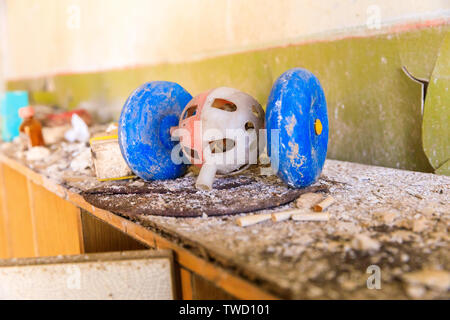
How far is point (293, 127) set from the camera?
879 mm

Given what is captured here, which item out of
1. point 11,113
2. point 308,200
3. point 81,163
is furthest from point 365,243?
point 11,113

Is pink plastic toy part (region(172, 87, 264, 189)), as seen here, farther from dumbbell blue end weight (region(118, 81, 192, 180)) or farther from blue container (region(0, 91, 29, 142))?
blue container (region(0, 91, 29, 142))

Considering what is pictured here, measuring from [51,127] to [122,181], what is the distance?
1321 millimetres

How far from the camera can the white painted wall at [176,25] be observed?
1.27 meters

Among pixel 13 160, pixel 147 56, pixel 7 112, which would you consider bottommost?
pixel 13 160

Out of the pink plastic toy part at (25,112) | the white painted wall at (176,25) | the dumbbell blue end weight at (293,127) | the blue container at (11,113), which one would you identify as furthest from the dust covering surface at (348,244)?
the blue container at (11,113)

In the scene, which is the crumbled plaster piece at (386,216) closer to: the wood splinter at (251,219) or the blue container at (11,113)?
the wood splinter at (251,219)

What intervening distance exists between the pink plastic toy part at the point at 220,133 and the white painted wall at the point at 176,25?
1.69 feet

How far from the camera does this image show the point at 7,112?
253 centimetres

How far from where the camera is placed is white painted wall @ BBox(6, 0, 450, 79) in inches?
50.0

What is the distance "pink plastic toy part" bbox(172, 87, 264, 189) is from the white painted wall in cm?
52

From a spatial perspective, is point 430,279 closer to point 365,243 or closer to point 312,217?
point 365,243
